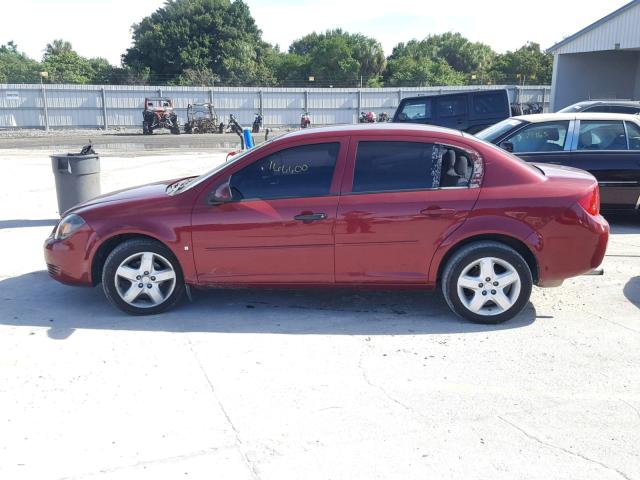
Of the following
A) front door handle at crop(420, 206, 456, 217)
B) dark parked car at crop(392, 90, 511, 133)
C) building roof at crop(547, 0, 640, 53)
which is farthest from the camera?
building roof at crop(547, 0, 640, 53)

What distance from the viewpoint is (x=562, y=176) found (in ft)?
17.0

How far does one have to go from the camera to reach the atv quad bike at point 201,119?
33344 millimetres

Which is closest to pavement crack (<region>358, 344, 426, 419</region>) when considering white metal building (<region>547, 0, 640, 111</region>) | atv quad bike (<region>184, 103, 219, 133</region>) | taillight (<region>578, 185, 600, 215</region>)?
taillight (<region>578, 185, 600, 215</region>)

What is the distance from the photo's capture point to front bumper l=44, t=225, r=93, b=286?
16.8 feet

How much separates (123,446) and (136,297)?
2.05m

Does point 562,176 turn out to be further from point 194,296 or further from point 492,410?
point 194,296

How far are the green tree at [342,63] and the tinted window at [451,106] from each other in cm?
4403

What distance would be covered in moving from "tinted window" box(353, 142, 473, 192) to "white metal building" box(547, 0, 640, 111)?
25632 millimetres

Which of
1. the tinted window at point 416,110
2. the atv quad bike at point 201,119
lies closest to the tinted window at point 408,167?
the tinted window at point 416,110

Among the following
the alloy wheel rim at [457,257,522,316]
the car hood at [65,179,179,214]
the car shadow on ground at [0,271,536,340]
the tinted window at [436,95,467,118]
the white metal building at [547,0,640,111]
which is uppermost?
the white metal building at [547,0,640,111]

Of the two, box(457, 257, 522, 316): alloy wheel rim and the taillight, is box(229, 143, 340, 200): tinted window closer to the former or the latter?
box(457, 257, 522, 316): alloy wheel rim

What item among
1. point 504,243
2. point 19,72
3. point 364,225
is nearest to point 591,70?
point 504,243

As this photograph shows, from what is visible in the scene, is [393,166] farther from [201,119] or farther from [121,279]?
[201,119]

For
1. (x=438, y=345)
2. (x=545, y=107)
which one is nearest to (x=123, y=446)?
(x=438, y=345)
